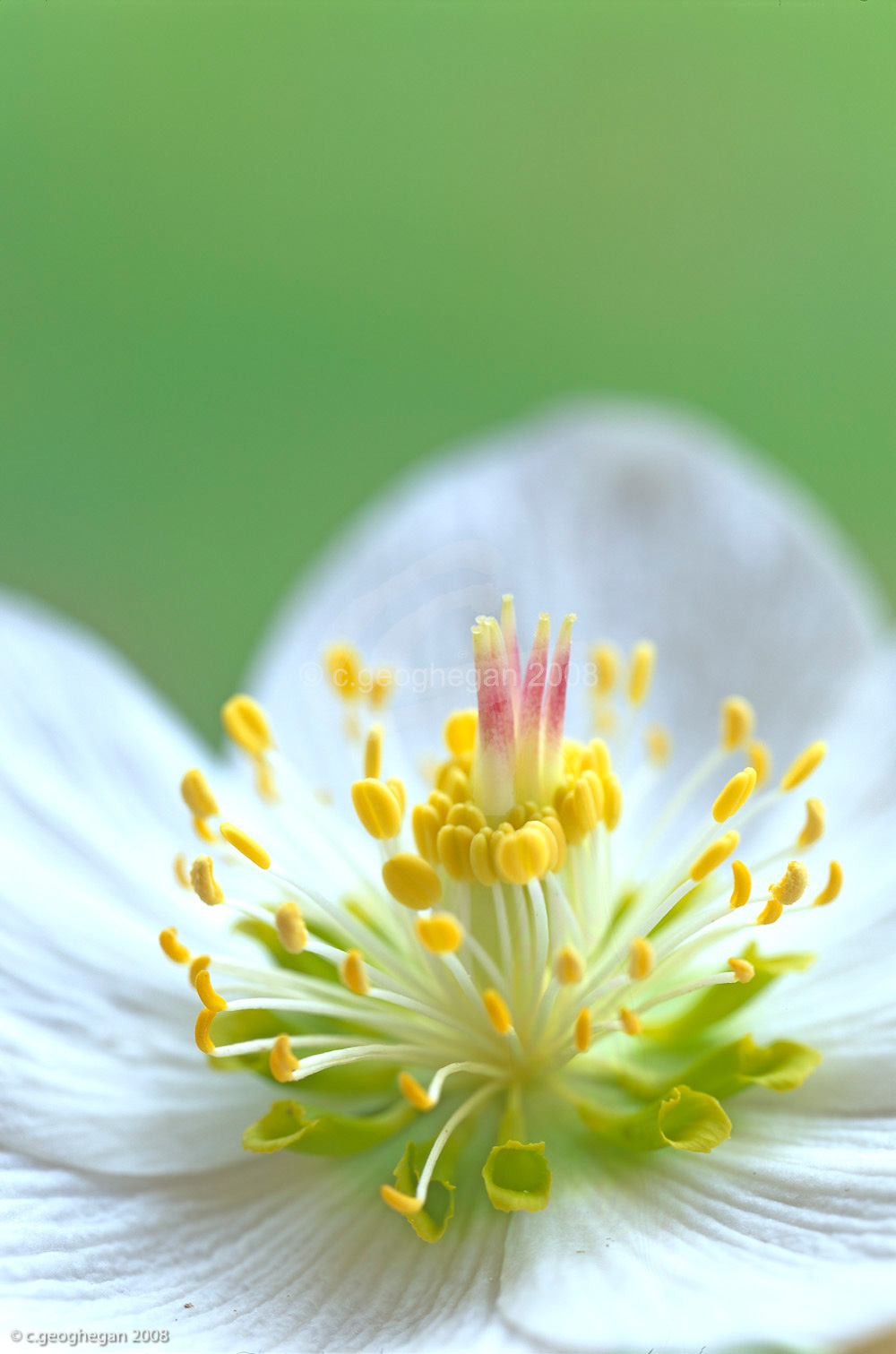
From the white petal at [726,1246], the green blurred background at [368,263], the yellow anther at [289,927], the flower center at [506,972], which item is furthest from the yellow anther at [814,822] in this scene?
the green blurred background at [368,263]

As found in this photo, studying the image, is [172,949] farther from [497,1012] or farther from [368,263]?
[368,263]

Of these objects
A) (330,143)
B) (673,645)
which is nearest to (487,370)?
(330,143)

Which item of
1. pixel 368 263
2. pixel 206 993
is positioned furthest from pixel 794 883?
pixel 368 263

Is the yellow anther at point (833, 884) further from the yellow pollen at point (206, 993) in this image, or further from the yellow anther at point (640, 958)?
the yellow pollen at point (206, 993)

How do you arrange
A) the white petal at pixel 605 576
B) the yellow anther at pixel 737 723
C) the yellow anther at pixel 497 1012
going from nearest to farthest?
the yellow anther at pixel 497 1012 < the yellow anther at pixel 737 723 < the white petal at pixel 605 576

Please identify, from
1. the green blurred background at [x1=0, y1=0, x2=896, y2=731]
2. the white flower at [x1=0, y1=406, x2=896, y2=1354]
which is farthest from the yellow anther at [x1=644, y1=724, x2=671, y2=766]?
the green blurred background at [x1=0, y1=0, x2=896, y2=731]

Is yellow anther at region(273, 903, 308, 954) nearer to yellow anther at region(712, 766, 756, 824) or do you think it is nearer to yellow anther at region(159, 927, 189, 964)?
yellow anther at region(159, 927, 189, 964)

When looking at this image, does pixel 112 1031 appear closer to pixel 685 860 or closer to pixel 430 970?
pixel 430 970
